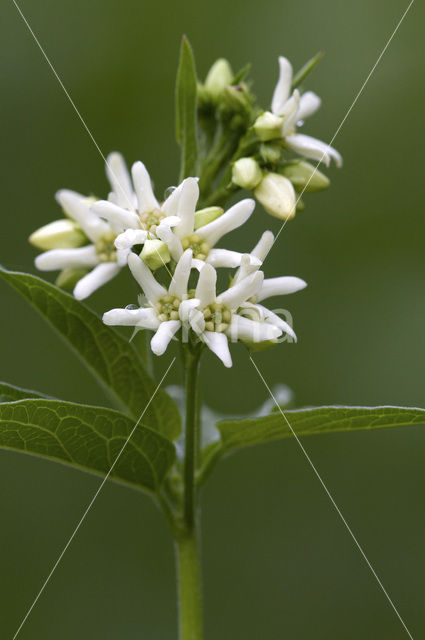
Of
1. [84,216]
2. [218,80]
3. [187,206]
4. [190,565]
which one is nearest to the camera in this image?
[187,206]

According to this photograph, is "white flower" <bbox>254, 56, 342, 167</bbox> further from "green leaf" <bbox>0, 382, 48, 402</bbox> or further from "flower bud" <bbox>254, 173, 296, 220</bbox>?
"green leaf" <bbox>0, 382, 48, 402</bbox>

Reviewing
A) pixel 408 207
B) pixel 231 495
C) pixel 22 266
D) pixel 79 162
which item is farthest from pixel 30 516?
pixel 408 207

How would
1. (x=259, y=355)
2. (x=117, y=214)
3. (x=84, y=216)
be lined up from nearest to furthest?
(x=117, y=214) → (x=84, y=216) → (x=259, y=355)

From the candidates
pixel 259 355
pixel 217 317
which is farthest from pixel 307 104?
pixel 259 355

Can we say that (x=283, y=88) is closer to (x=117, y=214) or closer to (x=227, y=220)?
(x=227, y=220)

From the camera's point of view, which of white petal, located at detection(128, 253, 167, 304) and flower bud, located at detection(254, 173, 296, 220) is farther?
flower bud, located at detection(254, 173, 296, 220)

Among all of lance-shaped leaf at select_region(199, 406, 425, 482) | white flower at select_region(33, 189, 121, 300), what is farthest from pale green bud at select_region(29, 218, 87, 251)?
lance-shaped leaf at select_region(199, 406, 425, 482)

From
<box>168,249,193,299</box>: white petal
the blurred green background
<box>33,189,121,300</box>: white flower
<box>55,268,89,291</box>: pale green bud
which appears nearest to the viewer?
<box>168,249,193,299</box>: white petal
